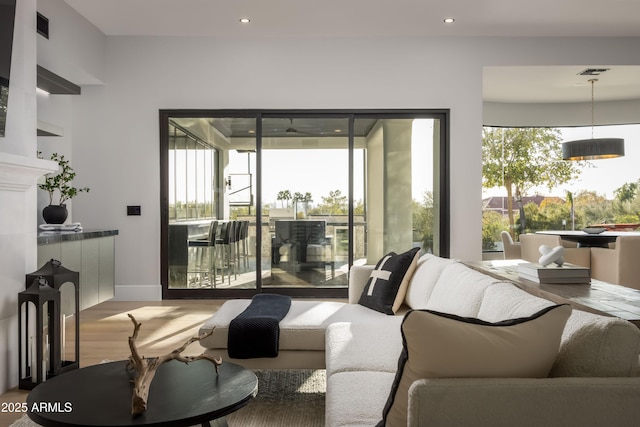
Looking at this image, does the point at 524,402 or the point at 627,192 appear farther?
the point at 627,192

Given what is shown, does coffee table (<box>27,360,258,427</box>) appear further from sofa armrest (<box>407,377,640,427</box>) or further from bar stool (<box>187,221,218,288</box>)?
bar stool (<box>187,221,218,288</box>)

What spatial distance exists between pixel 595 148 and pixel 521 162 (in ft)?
6.28

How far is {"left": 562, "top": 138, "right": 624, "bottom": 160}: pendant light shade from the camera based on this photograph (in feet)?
21.9

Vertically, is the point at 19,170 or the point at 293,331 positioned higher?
the point at 19,170

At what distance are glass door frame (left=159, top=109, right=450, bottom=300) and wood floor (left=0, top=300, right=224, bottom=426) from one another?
0.94 feet

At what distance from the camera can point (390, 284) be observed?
10.9 ft

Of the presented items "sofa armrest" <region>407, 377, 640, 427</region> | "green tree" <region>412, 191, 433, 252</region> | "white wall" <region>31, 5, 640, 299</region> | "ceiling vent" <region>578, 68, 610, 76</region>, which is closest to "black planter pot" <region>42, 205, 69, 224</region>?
"white wall" <region>31, 5, 640, 299</region>

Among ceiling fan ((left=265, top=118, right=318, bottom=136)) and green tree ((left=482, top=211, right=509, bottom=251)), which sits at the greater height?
ceiling fan ((left=265, top=118, right=318, bottom=136))

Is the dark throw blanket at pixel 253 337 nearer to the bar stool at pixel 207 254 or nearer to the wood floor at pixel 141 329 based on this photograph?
the wood floor at pixel 141 329

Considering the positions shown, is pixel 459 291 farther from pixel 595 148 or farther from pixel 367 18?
pixel 595 148

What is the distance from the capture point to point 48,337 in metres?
3.16

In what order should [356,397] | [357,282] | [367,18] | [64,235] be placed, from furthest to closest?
1. [367,18]
2. [64,235]
3. [357,282]
4. [356,397]

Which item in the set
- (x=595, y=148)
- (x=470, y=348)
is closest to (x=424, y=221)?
(x=595, y=148)

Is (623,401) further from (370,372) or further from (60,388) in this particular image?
(60,388)
